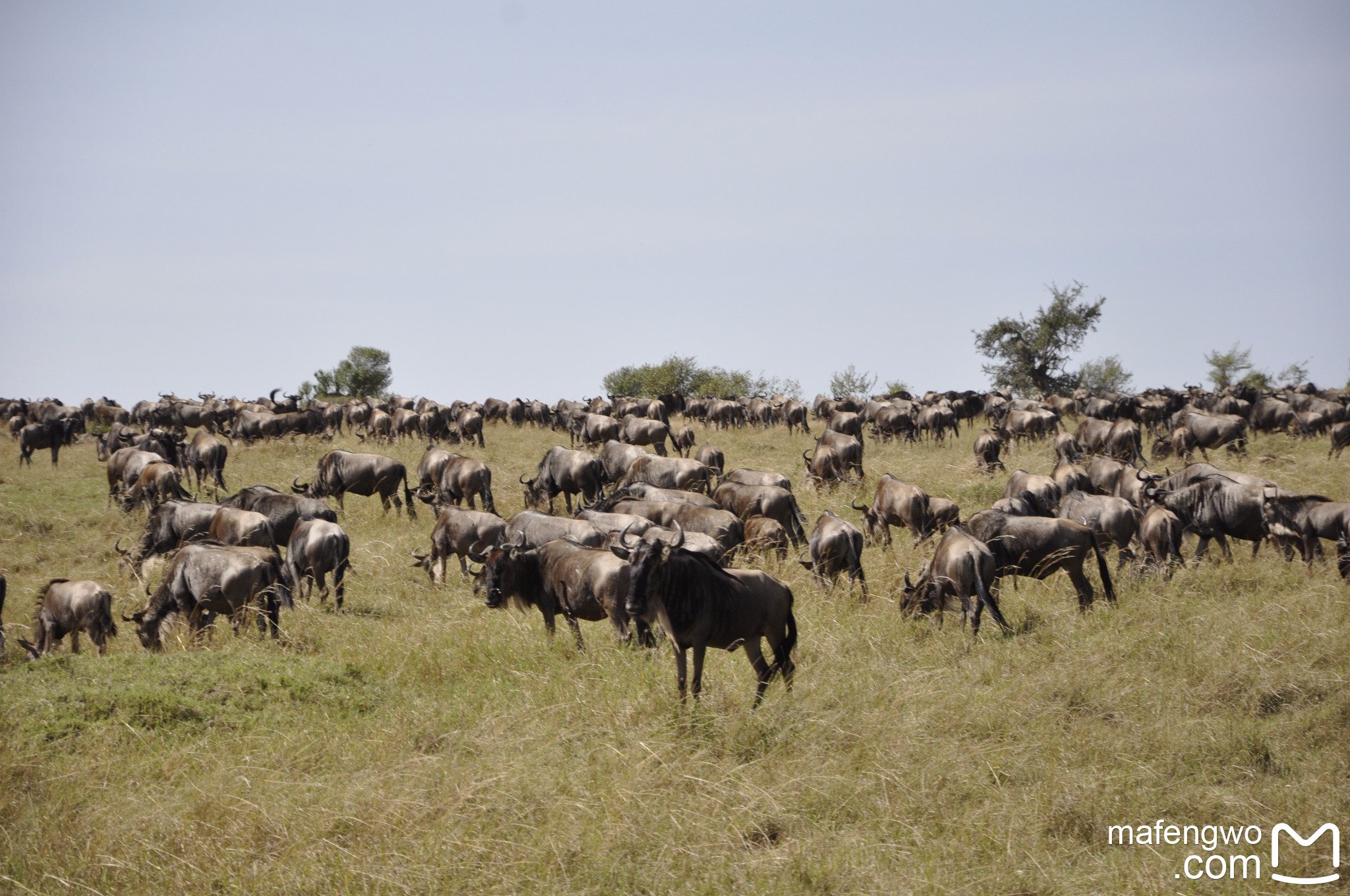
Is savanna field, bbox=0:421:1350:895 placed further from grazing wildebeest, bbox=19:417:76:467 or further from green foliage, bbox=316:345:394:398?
green foliage, bbox=316:345:394:398

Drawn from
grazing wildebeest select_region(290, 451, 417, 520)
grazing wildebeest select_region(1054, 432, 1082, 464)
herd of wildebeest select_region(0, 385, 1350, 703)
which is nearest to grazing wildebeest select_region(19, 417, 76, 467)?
herd of wildebeest select_region(0, 385, 1350, 703)

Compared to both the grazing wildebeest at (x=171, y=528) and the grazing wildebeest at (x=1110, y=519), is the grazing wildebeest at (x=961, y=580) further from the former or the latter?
the grazing wildebeest at (x=171, y=528)

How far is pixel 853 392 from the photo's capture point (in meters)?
66.5

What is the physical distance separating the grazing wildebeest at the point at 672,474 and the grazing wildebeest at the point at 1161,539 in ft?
24.5

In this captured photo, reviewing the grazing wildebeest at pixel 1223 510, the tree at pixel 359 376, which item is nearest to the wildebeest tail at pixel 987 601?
the grazing wildebeest at pixel 1223 510

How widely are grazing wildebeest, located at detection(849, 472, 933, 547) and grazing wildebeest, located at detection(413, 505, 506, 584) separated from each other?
4880 mm

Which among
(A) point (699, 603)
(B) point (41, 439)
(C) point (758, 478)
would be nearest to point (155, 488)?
(C) point (758, 478)

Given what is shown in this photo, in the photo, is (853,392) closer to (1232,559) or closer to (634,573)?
(1232,559)

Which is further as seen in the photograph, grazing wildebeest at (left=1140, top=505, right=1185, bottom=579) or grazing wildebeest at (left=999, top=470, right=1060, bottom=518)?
grazing wildebeest at (left=999, top=470, right=1060, bottom=518)

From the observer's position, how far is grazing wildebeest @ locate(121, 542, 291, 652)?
31.8ft

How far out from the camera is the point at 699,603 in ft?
22.6

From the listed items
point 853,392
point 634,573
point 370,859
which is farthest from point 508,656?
point 853,392

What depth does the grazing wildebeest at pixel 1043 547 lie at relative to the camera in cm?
1002

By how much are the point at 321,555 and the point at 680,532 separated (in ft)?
18.9
